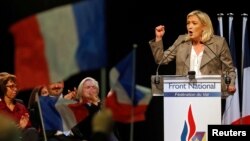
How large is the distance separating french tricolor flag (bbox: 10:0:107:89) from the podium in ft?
6.01

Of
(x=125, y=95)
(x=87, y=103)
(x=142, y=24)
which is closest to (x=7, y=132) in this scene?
(x=125, y=95)

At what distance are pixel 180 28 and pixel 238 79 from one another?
1079mm

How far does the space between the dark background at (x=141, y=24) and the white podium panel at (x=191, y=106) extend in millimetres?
2483

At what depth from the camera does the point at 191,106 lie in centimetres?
690

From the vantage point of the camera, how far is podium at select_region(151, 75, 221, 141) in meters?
6.89

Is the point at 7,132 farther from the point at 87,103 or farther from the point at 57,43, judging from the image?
the point at 87,103

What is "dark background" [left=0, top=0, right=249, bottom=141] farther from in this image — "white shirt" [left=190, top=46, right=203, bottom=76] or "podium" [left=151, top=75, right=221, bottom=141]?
"podium" [left=151, top=75, right=221, bottom=141]

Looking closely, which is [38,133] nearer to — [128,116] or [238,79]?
[128,116]

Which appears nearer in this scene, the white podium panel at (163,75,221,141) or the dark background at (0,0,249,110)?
the white podium panel at (163,75,221,141)

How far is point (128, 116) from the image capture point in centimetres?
685

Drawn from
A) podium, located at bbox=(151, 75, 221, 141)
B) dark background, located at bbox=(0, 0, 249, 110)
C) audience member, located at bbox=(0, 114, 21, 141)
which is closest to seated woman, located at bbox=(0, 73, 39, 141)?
podium, located at bbox=(151, 75, 221, 141)

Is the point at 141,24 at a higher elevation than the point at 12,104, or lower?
higher

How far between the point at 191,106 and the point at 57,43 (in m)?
2.14

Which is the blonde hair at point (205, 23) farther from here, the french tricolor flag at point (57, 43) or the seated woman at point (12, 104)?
the french tricolor flag at point (57, 43)
